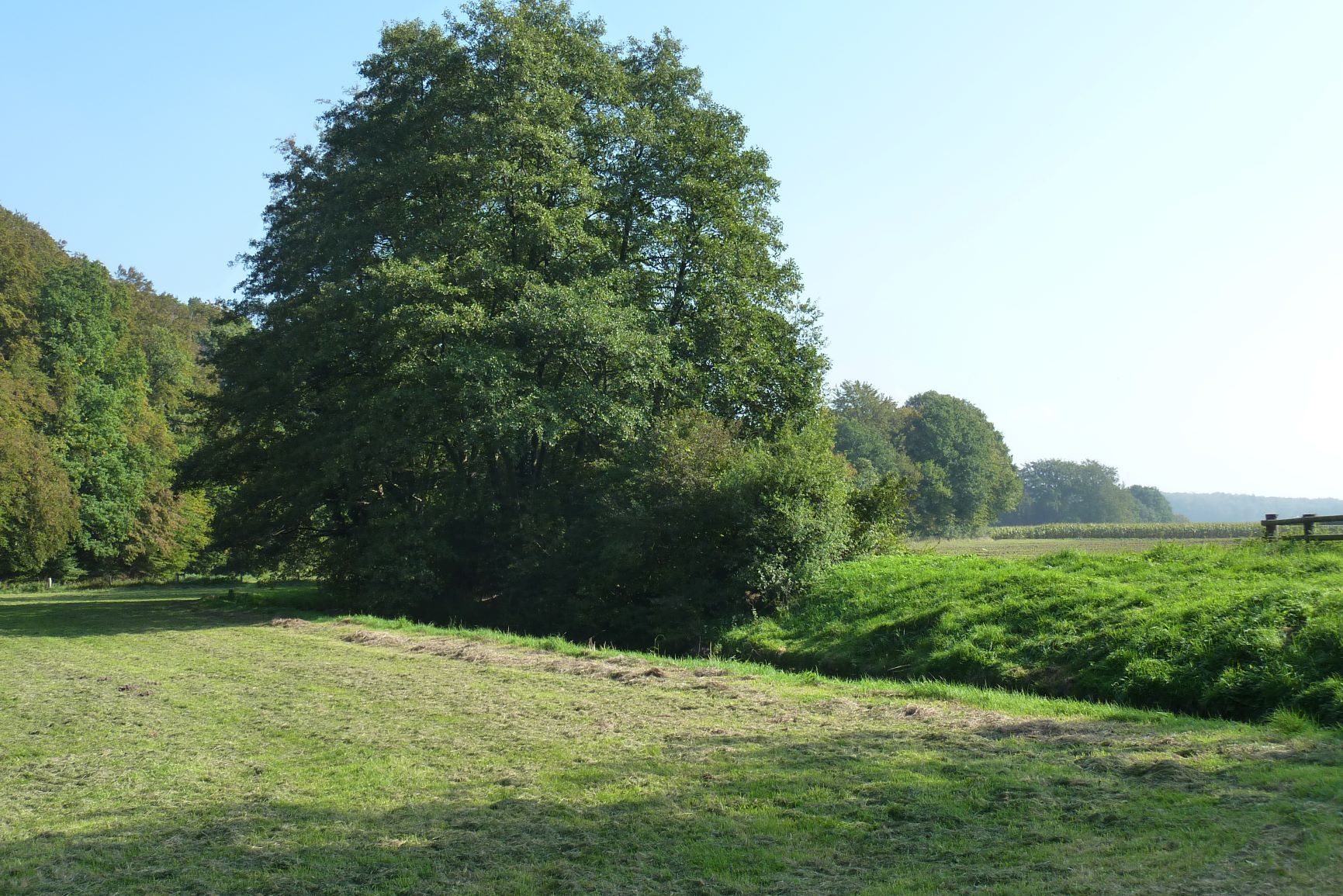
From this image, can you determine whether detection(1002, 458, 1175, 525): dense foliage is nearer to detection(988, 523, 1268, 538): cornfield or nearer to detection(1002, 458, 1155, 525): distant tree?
detection(1002, 458, 1155, 525): distant tree

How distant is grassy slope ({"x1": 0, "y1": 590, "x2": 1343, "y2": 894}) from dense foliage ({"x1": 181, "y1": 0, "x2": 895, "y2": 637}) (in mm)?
9385

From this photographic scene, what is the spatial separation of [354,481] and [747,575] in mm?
13104

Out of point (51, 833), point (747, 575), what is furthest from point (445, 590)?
point (51, 833)

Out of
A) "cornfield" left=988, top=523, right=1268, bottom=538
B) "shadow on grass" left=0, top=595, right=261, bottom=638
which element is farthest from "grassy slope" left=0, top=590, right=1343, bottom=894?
"cornfield" left=988, top=523, right=1268, bottom=538

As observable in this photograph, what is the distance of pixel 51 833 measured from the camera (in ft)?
23.1

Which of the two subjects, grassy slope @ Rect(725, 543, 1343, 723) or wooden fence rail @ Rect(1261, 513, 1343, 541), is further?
wooden fence rail @ Rect(1261, 513, 1343, 541)

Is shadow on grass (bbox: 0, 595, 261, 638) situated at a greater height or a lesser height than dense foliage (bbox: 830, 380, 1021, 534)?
lesser

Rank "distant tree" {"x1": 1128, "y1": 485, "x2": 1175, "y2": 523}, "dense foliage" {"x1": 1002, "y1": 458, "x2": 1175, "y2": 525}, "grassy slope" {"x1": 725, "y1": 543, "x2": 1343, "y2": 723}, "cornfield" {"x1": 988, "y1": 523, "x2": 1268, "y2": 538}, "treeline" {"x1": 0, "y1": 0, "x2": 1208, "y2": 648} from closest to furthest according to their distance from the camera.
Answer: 1. "grassy slope" {"x1": 725, "y1": 543, "x2": 1343, "y2": 723}
2. "treeline" {"x1": 0, "y1": 0, "x2": 1208, "y2": 648}
3. "cornfield" {"x1": 988, "y1": 523, "x2": 1268, "y2": 538}
4. "dense foliage" {"x1": 1002, "y1": 458, "x2": 1175, "y2": 525}
5. "distant tree" {"x1": 1128, "y1": 485, "x2": 1175, "y2": 523}

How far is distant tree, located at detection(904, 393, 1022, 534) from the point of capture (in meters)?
95.9

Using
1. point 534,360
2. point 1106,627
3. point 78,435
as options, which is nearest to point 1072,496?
point 78,435

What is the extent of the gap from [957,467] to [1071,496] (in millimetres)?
67044

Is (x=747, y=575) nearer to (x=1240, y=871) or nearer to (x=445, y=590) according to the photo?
(x=445, y=590)

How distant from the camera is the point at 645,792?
25.8ft

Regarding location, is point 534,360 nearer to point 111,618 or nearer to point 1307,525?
point 111,618
